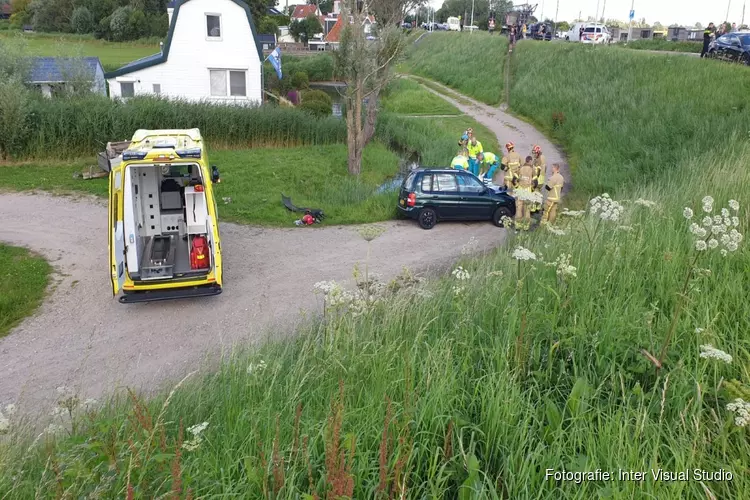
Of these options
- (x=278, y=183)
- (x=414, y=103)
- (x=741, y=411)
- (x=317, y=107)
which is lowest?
(x=278, y=183)

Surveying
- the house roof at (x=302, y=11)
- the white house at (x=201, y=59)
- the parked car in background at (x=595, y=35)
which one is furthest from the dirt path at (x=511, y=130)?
the house roof at (x=302, y=11)

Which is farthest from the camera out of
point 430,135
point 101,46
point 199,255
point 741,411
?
point 101,46

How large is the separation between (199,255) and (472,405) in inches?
289

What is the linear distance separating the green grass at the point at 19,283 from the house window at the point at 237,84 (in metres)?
19.1

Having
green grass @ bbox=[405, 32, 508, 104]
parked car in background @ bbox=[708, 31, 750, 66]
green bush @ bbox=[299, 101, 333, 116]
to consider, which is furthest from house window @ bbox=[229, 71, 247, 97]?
parked car in background @ bbox=[708, 31, 750, 66]

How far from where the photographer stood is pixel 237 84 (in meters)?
29.7

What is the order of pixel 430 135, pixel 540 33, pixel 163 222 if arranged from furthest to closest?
1. pixel 540 33
2. pixel 430 135
3. pixel 163 222

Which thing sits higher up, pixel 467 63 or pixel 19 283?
pixel 467 63

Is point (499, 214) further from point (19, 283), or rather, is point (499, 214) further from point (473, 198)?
point (19, 283)

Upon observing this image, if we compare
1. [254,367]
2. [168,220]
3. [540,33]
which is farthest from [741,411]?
[540,33]

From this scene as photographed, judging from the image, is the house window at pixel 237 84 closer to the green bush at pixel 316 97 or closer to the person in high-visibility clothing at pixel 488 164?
the green bush at pixel 316 97

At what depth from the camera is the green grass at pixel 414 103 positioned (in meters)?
33.7

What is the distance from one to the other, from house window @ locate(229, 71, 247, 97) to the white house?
0.05 meters

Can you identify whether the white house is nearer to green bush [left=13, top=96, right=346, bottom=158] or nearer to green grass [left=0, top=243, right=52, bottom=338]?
green bush [left=13, top=96, right=346, bottom=158]
